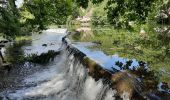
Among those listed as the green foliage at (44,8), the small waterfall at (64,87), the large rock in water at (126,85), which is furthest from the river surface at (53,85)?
the green foliage at (44,8)

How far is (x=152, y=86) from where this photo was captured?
373 inches

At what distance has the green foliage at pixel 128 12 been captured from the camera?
292 inches

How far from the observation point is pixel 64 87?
16250mm

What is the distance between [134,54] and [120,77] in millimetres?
6853

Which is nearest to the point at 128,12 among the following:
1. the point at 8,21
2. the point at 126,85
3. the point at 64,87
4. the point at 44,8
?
the point at 126,85

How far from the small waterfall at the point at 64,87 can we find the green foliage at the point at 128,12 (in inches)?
114

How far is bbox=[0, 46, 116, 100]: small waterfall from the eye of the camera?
12.4m

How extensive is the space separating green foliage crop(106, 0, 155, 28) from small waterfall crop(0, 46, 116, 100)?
9.50 ft

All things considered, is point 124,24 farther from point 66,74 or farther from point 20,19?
point 20,19

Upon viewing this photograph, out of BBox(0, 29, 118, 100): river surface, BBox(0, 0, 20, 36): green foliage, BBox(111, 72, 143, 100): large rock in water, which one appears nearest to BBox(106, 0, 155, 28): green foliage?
BBox(111, 72, 143, 100): large rock in water

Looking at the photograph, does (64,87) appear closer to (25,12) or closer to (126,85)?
(25,12)

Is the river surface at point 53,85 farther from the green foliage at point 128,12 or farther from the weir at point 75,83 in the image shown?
the green foliage at point 128,12

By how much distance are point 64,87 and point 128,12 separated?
9.18m

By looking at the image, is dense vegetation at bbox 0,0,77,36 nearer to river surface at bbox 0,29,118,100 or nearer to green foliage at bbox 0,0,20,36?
A: green foliage at bbox 0,0,20,36
